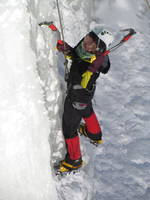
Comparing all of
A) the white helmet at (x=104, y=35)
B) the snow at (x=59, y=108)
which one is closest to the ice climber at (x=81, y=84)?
the white helmet at (x=104, y=35)

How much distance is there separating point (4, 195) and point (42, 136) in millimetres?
579

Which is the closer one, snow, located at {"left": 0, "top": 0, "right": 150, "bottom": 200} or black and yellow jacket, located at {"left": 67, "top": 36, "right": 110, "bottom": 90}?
snow, located at {"left": 0, "top": 0, "right": 150, "bottom": 200}

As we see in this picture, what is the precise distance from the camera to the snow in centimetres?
188

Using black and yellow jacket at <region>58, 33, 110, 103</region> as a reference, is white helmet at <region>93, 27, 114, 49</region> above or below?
above

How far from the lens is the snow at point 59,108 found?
188 centimetres

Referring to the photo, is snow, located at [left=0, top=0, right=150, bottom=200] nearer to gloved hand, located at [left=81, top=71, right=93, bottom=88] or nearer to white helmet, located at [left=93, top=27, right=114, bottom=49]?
gloved hand, located at [left=81, top=71, right=93, bottom=88]

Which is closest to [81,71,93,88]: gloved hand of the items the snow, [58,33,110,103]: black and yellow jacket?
[58,33,110,103]: black and yellow jacket

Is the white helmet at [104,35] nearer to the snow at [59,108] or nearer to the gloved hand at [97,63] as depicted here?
the gloved hand at [97,63]

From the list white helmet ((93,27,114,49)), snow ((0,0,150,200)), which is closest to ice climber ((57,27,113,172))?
white helmet ((93,27,114,49))

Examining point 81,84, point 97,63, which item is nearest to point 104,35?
point 97,63

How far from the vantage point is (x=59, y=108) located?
104 inches

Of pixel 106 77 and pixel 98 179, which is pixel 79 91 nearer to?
pixel 98 179

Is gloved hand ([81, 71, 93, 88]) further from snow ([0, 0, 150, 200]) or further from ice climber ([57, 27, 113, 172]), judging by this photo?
snow ([0, 0, 150, 200])

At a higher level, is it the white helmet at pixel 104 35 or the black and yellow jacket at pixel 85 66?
the white helmet at pixel 104 35
